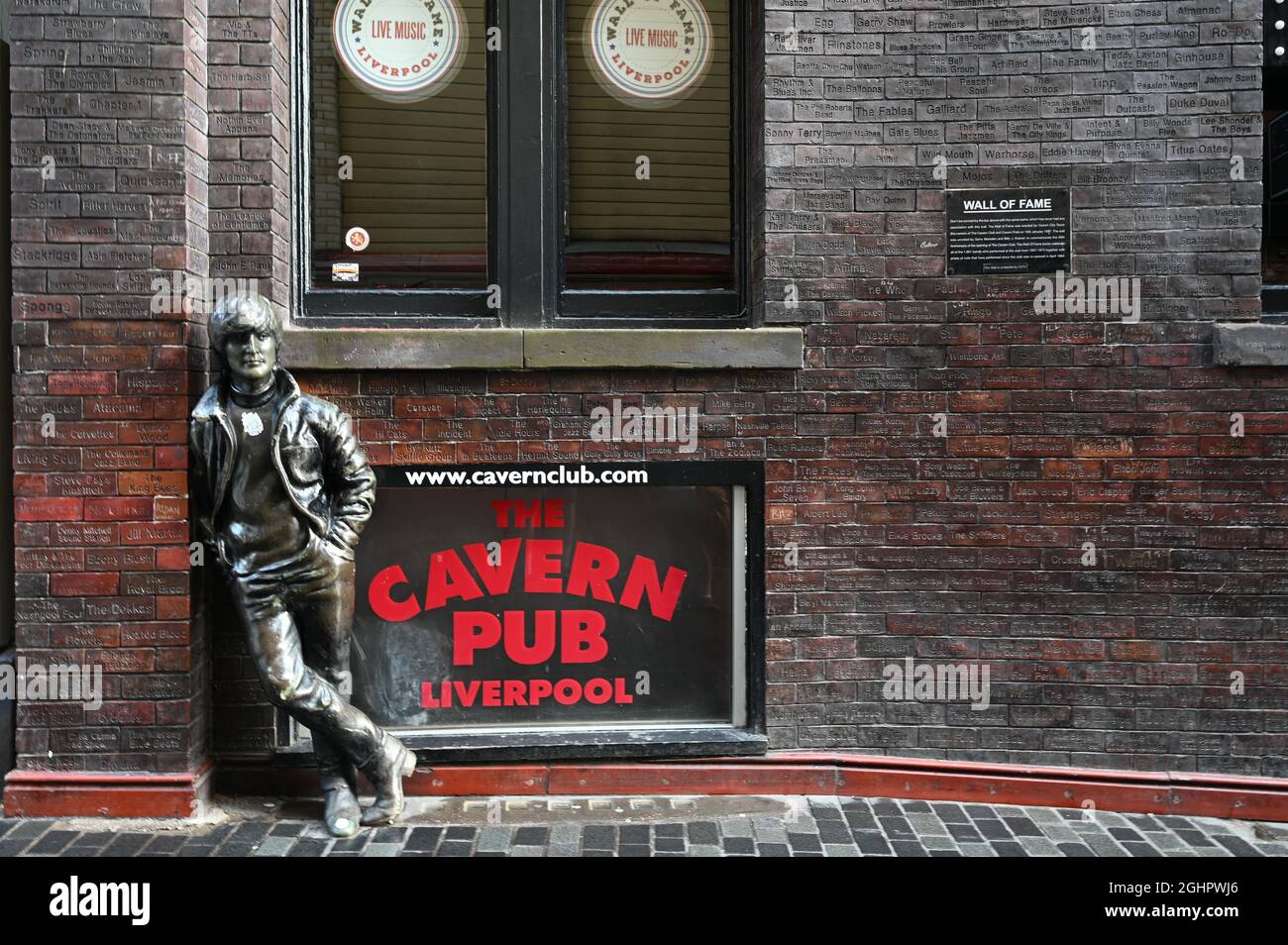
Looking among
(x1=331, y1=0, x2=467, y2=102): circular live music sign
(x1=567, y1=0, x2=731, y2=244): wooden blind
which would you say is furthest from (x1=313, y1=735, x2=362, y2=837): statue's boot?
(x1=331, y1=0, x2=467, y2=102): circular live music sign

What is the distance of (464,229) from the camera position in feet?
19.3

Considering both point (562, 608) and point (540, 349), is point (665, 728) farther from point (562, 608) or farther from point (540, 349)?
point (540, 349)

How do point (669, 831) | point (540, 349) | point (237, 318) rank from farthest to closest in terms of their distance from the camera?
point (540, 349), point (669, 831), point (237, 318)

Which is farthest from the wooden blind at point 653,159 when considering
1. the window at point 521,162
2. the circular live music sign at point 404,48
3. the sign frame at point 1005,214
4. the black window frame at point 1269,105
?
the black window frame at point 1269,105

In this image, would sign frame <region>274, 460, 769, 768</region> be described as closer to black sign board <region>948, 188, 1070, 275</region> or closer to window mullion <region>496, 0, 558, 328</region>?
window mullion <region>496, 0, 558, 328</region>

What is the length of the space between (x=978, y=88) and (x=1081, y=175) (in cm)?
67

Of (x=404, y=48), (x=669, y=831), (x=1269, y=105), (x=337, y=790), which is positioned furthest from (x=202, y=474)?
(x=1269, y=105)

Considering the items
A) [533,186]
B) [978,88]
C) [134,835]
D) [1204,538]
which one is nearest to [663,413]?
[533,186]

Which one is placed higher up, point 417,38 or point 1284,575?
point 417,38

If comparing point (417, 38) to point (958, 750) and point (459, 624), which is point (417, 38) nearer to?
point (459, 624)

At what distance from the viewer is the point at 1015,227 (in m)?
5.59

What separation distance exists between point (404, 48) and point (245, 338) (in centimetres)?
198

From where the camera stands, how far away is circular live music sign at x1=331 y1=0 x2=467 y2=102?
5.84m

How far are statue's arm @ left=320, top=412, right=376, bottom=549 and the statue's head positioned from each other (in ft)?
1.28
